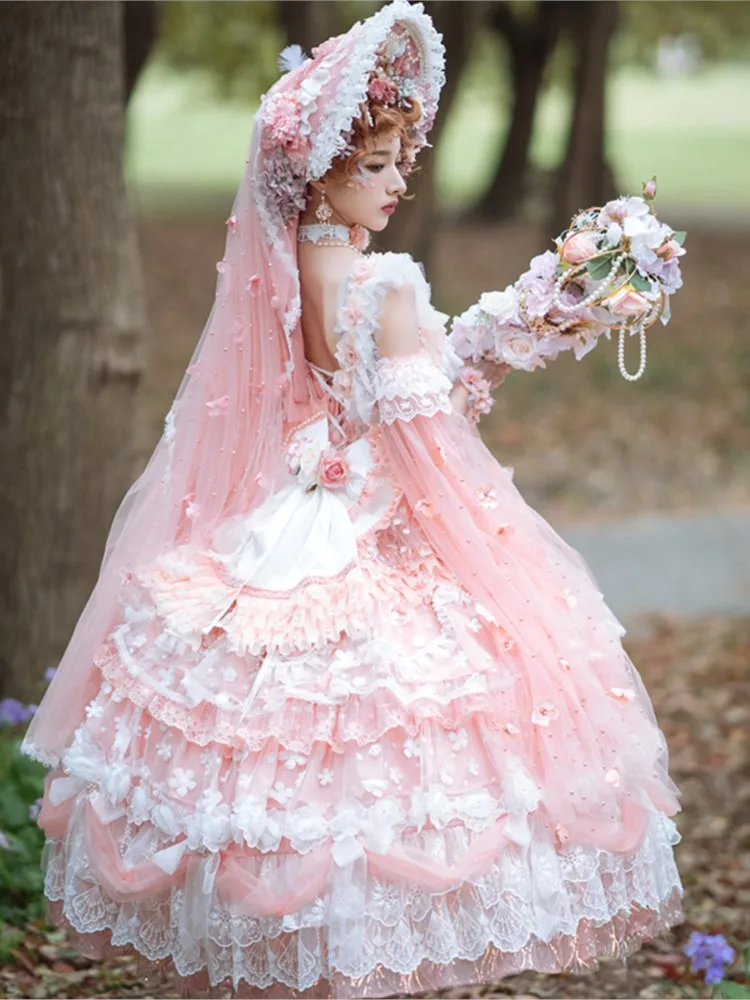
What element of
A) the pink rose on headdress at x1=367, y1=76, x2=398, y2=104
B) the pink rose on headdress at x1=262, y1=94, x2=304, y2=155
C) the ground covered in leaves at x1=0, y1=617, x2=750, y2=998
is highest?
the pink rose on headdress at x1=367, y1=76, x2=398, y2=104

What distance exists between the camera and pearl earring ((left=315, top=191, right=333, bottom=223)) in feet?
11.9

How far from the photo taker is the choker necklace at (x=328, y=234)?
142 inches

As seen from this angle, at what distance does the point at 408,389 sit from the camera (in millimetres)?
3408

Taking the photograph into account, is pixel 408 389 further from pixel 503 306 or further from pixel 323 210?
pixel 323 210

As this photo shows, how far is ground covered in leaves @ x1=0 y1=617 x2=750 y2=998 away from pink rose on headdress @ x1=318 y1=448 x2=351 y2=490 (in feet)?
4.99

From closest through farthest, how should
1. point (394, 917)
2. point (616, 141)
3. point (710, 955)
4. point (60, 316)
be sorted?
point (394, 917)
point (710, 955)
point (60, 316)
point (616, 141)

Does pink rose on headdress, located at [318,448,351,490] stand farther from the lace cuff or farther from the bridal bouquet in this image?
the bridal bouquet

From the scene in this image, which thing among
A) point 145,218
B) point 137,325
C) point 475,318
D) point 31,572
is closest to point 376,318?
point 475,318

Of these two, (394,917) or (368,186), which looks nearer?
(394,917)

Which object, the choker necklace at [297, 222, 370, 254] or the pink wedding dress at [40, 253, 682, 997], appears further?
the choker necklace at [297, 222, 370, 254]

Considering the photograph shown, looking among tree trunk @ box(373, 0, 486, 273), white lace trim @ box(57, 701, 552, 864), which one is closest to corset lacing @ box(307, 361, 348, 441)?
white lace trim @ box(57, 701, 552, 864)

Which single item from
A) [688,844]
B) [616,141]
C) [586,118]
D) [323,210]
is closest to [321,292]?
[323,210]

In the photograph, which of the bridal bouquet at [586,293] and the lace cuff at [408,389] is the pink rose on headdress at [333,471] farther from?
the bridal bouquet at [586,293]

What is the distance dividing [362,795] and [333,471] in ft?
2.62
